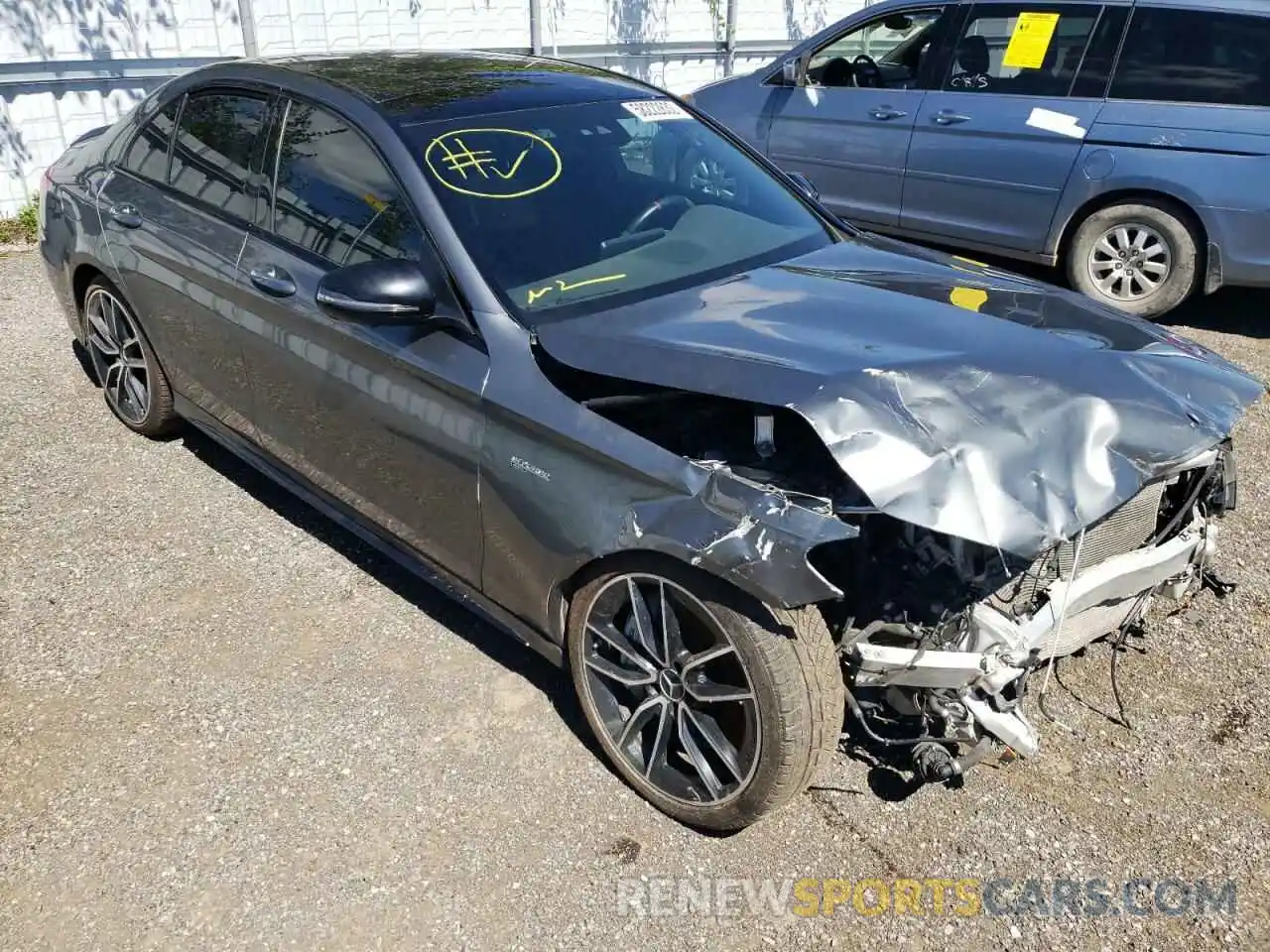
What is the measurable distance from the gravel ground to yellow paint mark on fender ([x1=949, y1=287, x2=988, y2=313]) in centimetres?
124

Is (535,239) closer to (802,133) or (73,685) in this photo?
(73,685)

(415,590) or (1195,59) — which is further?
(1195,59)

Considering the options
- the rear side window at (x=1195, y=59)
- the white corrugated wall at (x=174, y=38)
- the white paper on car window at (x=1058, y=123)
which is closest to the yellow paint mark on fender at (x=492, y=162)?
the white paper on car window at (x=1058, y=123)

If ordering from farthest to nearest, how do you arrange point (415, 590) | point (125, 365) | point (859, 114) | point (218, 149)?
point (859, 114) → point (125, 365) → point (218, 149) → point (415, 590)

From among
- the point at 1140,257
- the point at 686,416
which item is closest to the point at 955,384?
the point at 686,416

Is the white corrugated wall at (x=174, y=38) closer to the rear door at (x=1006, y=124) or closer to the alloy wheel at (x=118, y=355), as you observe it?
the alloy wheel at (x=118, y=355)

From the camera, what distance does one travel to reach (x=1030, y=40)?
20.3 ft

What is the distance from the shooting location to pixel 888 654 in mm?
2426

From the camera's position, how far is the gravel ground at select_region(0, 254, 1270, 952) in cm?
241

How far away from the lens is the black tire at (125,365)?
4.32 meters

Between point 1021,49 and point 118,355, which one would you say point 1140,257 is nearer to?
point 1021,49

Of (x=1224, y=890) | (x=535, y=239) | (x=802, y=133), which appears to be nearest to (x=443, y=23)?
(x=802, y=133)

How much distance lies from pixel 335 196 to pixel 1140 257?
4879 millimetres

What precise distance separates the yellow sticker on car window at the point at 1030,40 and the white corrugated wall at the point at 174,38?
5.27 m
